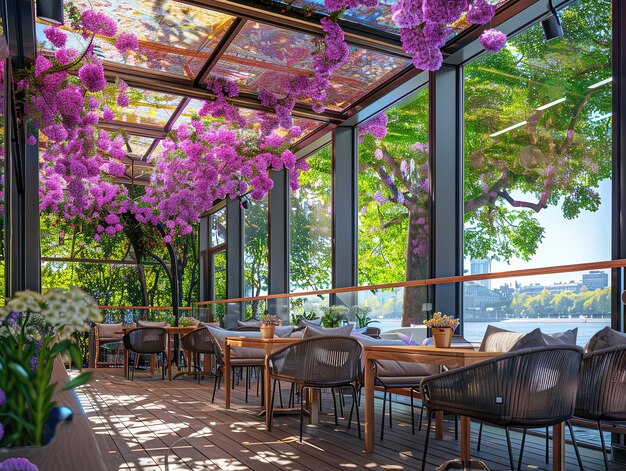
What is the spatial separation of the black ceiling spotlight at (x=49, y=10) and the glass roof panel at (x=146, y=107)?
3.36m

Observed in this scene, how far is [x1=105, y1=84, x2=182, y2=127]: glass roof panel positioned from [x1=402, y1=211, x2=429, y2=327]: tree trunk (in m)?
3.79

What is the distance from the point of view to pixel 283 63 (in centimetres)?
786

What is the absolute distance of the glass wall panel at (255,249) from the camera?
13.2 metres

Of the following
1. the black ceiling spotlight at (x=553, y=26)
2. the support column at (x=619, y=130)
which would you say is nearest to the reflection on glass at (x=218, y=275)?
the support column at (x=619, y=130)

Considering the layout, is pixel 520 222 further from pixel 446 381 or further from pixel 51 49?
pixel 51 49

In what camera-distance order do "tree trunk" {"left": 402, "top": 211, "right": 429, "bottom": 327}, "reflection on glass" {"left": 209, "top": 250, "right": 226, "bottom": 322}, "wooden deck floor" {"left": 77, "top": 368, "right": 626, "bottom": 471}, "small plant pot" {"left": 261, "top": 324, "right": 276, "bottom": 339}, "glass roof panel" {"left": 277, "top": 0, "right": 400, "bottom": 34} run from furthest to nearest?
"reflection on glass" {"left": 209, "top": 250, "right": 226, "bottom": 322} → "tree trunk" {"left": 402, "top": 211, "right": 429, "bottom": 327} → "glass roof panel" {"left": 277, "top": 0, "right": 400, "bottom": 34} → "small plant pot" {"left": 261, "top": 324, "right": 276, "bottom": 339} → "wooden deck floor" {"left": 77, "top": 368, "right": 626, "bottom": 471}

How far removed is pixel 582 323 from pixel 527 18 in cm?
302

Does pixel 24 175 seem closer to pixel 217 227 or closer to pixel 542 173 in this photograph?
pixel 542 173

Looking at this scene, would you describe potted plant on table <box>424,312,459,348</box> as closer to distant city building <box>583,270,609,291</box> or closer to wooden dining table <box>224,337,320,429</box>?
distant city building <box>583,270,609,291</box>

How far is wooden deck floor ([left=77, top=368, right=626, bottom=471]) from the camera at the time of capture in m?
4.33

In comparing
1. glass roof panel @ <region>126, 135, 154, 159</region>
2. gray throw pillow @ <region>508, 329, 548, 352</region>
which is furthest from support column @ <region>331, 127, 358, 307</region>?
gray throw pillow @ <region>508, 329, 548, 352</region>

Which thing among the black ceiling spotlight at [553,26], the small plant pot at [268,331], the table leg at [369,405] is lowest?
the table leg at [369,405]

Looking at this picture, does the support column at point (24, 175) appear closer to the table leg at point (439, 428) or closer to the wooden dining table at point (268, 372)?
the wooden dining table at point (268, 372)

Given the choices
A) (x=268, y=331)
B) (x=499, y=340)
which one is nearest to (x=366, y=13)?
(x=268, y=331)
